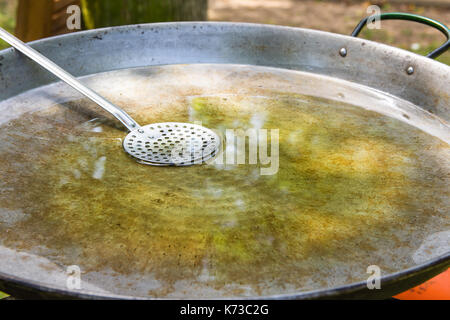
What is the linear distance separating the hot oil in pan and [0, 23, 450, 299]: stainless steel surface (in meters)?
0.14

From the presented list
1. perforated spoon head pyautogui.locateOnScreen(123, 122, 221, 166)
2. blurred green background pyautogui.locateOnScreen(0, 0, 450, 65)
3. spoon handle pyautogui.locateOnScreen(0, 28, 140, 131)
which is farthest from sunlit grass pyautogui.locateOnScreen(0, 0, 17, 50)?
perforated spoon head pyautogui.locateOnScreen(123, 122, 221, 166)

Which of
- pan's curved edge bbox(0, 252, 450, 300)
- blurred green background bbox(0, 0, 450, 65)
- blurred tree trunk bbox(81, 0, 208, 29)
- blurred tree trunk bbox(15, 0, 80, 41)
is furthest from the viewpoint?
blurred green background bbox(0, 0, 450, 65)

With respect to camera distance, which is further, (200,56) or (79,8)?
(79,8)

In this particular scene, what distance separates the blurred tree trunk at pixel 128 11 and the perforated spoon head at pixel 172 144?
1.34 m

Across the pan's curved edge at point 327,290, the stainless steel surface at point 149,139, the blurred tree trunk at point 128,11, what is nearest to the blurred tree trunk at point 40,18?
the blurred tree trunk at point 128,11

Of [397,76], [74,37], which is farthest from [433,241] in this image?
[74,37]

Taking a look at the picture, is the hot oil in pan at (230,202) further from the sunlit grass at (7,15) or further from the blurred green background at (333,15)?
the sunlit grass at (7,15)

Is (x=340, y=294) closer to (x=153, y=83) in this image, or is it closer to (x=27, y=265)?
(x=27, y=265)

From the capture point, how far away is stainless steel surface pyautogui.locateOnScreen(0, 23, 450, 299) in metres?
1.44

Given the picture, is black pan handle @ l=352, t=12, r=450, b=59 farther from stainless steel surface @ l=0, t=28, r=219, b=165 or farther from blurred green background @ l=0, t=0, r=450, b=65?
blurred green background @ l=0, t=0, r=450, b=65

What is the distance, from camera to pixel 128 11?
250 centimetres

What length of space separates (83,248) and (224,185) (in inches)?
13.3

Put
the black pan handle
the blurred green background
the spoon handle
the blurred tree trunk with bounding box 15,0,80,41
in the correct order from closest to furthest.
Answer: the spoon handle → the black pan handle → the blurred tree trunk with bounding box 15,0,80,41 → the blurred green background

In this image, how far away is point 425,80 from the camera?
1.46m
